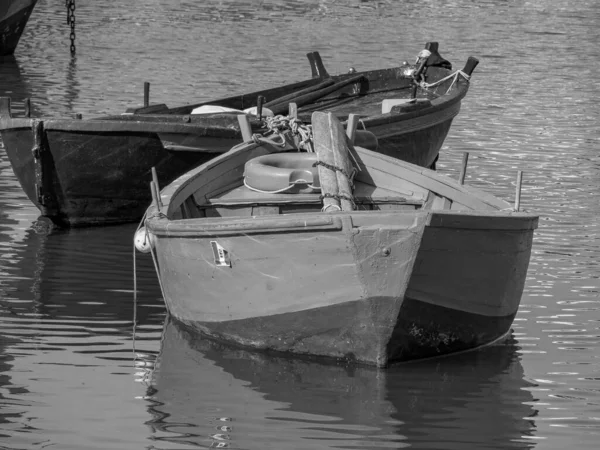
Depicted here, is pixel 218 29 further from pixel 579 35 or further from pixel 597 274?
pixel 597 274

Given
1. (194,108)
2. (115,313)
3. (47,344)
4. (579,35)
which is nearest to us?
(47,344)

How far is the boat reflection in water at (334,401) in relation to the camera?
285 inches

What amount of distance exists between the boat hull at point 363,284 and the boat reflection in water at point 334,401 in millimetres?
170

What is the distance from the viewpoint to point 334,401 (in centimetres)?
777

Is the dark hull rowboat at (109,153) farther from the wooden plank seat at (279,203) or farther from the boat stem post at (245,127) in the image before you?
the wooden plank seat at (279,203)

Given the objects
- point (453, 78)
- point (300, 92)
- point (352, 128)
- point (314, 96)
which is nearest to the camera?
point (352, 128)

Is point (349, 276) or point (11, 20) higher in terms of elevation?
point (349, 276)

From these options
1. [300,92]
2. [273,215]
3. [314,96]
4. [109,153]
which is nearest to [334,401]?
[273,215]

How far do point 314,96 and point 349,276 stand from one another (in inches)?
313

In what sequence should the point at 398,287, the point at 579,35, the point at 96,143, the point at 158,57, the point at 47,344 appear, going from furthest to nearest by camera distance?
the point at 579,35 → the point at 158,57 → the point at 96,143 → the point at 47,344 → the point at 398,287

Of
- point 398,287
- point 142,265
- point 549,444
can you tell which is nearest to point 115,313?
point 142,265

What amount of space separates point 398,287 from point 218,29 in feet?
78.7

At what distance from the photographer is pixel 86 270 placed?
35.6 ft

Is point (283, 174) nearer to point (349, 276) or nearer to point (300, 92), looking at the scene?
point (349, 276)
